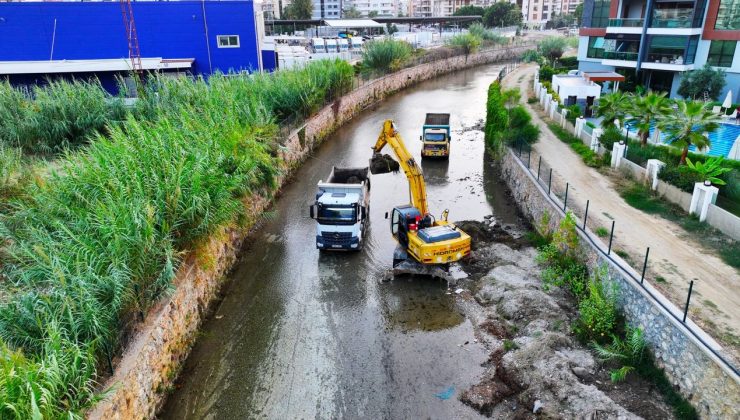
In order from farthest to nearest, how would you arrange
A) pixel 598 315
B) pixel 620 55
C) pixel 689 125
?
pixel 620 55 < pixel 689 125 < pixel 598 315


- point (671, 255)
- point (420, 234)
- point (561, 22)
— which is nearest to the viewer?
point (671, 255)

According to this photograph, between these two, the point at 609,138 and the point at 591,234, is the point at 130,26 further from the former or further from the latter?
the point at 591,234

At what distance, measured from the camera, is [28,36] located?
35.2 metres

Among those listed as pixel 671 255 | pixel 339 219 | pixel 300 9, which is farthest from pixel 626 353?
pixel 300 9

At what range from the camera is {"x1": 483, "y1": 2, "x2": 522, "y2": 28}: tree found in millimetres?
108188

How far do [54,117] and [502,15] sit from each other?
104 metres

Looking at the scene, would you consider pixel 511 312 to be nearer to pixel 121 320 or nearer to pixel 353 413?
pixel 353 413

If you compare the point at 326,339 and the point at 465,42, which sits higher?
the point at 465,42

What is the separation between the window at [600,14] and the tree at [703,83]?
32.1 feet

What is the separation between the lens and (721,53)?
3362 cm

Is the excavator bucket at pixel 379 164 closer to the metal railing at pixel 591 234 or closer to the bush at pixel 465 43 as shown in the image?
the metal railing at pixel 591 234

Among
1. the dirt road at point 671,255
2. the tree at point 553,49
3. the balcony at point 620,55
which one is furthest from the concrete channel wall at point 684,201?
the tree at point 553,49

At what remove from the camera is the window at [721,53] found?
3311 centimetres

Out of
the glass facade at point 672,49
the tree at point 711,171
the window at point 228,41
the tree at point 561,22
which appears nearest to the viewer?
the tree at point 711,171
